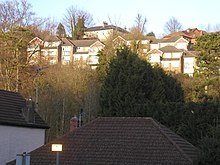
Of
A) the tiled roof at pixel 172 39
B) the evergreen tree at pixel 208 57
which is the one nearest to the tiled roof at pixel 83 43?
the tiled roof at pixel 172 39

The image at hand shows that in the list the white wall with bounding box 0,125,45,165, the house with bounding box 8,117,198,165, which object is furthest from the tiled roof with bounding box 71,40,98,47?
the house with bounding box 8,117,198,165

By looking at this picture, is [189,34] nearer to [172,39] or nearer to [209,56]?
[172,39]

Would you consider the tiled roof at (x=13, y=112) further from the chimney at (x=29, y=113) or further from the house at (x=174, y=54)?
the house at (x=174, y=54)

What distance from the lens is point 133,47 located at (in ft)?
189

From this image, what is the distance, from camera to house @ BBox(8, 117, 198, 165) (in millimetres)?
25078

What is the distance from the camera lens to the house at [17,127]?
110 ft

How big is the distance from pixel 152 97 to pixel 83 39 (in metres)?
Answer: 69.8

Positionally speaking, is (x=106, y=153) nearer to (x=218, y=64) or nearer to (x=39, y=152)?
(x=39, y=152)

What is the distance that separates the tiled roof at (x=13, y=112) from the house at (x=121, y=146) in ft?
22.8

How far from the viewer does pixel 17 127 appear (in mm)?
34375

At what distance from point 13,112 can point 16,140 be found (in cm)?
188

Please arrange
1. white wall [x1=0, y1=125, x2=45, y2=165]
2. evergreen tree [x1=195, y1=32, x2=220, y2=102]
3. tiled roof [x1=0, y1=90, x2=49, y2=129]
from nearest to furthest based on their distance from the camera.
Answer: white wall [x1=0, y1=125, x2=45, y2=165]
tiled roof [x1=0, y1=90, x2=49, y2=129]
evergreen tree [x1=195, y1=32, x2=220, y2=102]

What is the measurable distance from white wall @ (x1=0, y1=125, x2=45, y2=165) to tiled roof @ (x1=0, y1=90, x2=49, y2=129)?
354 mm

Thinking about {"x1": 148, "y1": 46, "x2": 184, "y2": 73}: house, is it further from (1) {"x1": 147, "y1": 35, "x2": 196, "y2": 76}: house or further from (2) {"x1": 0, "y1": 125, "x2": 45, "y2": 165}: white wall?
(2) {"x1": 0, "y1": 125, "x2": 45, "y2": 165}: white wall
